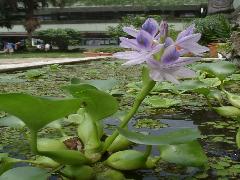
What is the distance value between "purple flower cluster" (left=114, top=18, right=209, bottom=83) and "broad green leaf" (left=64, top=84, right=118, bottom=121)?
89 millimetres

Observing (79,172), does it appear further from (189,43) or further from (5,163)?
(189,43)

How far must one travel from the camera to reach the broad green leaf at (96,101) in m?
0.84

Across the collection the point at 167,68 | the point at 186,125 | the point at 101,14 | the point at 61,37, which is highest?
the point at 167,68

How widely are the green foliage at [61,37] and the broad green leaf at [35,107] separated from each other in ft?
74.4

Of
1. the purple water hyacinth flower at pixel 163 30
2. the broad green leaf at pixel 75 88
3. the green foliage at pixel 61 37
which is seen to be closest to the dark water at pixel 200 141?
the broad green leaf at pixel 75 88

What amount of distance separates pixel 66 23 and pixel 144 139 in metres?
29.9

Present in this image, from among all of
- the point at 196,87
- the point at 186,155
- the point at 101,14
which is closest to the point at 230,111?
the point at 196,87

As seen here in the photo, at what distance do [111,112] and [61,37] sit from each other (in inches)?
897

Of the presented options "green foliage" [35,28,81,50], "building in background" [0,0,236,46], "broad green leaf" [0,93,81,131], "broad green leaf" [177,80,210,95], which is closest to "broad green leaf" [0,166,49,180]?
"broad green leaf" [0,93,81,131]

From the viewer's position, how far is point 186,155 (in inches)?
33.9

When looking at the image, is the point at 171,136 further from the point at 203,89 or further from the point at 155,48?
the point at 203,89

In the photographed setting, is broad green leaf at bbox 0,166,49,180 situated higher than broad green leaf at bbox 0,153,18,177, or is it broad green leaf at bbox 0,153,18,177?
broad green leaf at bbox 0,166,49,180

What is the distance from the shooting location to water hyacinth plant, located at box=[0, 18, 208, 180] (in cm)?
71

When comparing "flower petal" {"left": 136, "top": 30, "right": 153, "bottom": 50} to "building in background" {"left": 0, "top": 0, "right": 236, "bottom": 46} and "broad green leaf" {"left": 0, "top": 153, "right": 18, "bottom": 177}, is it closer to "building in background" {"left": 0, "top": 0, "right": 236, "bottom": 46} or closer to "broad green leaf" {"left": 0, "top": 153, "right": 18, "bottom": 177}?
"broad green leaf" {"left": 0, "top": 153, "right": 18, "bottom": 177}
